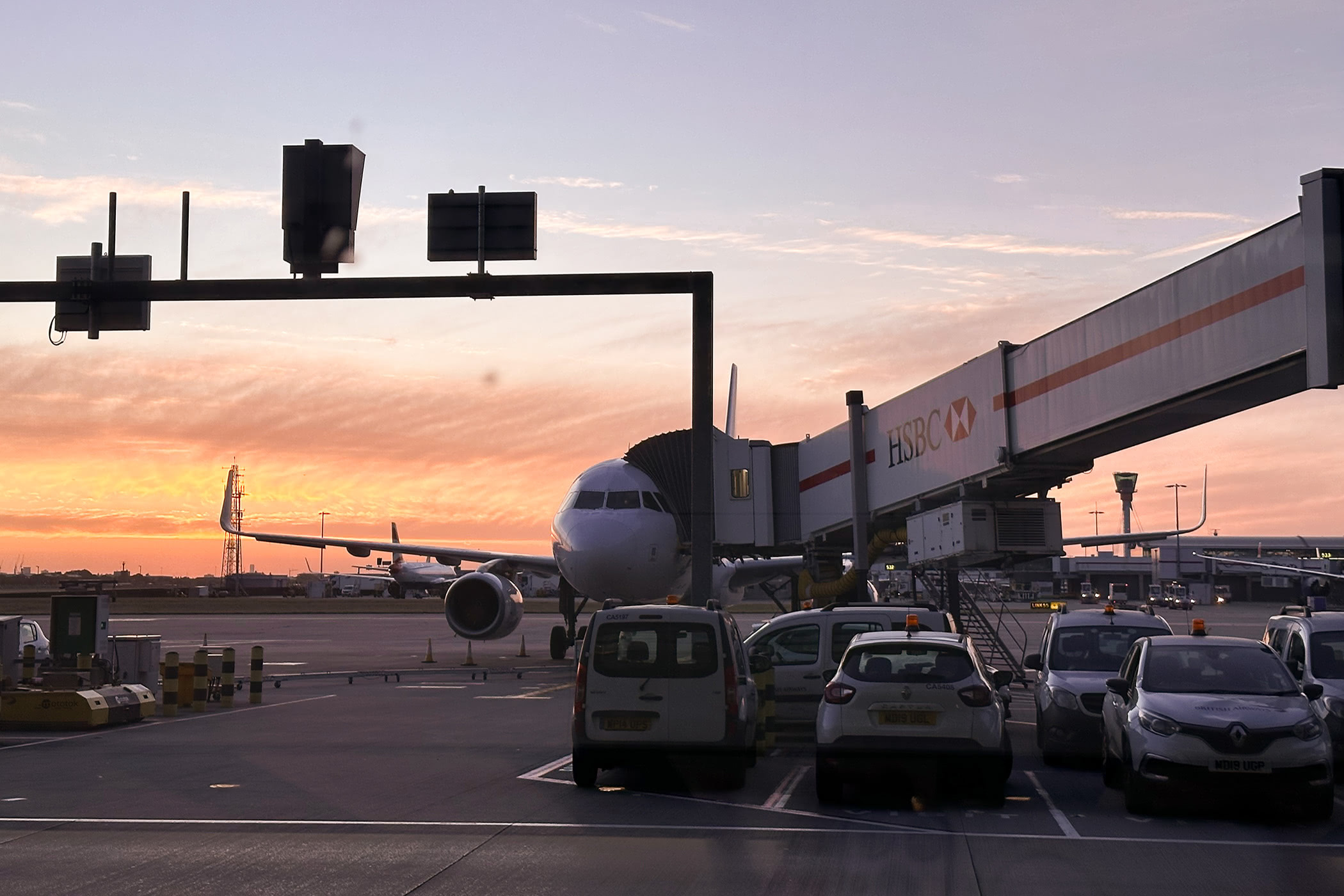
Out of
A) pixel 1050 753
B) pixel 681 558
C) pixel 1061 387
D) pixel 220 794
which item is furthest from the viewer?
pixel 681 558

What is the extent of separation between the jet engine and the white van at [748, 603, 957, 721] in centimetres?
1716

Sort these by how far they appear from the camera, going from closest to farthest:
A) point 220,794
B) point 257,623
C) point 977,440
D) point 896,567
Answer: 1. point 220,794
2. point 977,440
3. point 896,567
4. point 257,623

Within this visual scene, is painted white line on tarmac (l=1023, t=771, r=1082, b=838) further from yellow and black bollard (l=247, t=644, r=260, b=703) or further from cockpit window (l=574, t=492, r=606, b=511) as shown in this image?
cockpit window (l=574, t=492, r=606, b=511)

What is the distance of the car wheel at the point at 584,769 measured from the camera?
47.5ft

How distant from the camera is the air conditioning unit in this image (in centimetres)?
2106

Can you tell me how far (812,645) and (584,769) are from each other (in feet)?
17.0

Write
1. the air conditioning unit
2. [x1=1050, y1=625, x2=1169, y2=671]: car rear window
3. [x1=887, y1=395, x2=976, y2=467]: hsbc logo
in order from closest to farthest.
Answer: [x1=1050, y1=625, x2=1169, y2=671]: car rear window < the air conditioning unit < [x1=887, y1=395, x2=976, y2=467]: hsbc logo

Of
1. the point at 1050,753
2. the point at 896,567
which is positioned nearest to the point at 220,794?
the point at 1050,753

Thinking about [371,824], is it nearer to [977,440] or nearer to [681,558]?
[977,440]

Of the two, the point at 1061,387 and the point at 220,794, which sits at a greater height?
the point at 1061,387

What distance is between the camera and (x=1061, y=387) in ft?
61.1

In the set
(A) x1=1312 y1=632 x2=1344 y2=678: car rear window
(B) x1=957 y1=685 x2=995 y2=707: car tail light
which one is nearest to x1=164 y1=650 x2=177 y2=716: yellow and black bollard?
(B) x1=957 y1=685 x2=995 y2=707: car tail light

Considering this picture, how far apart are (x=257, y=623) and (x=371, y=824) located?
6178 cm

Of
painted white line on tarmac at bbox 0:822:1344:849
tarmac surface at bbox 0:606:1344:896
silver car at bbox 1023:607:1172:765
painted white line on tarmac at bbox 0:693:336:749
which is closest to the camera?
tarmac surface at bbox 0:606:1344:896
